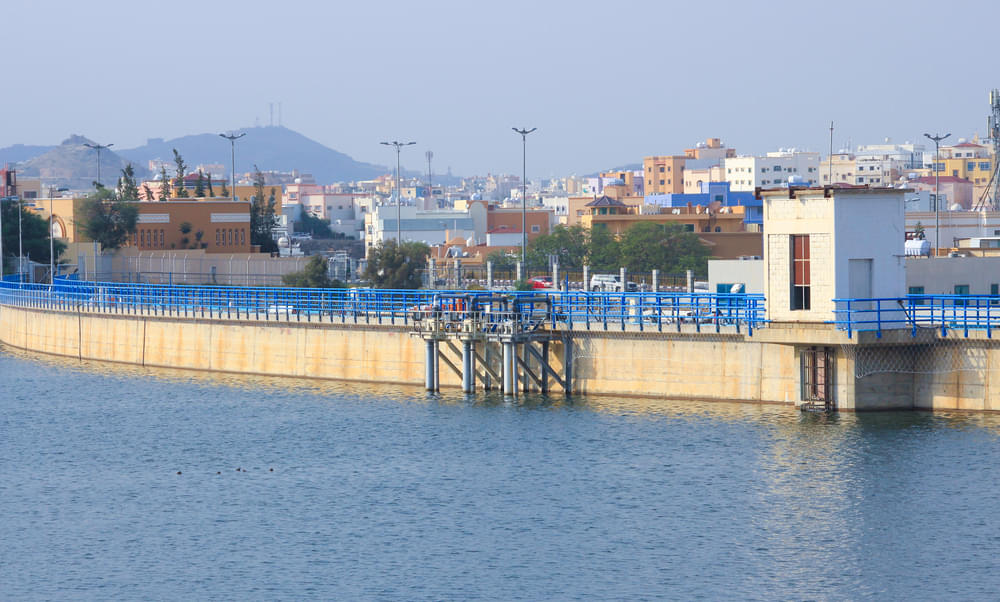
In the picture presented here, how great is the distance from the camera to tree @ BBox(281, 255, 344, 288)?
4043 inches

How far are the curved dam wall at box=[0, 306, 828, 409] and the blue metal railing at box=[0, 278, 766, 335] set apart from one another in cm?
53

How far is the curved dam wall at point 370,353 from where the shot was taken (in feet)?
178

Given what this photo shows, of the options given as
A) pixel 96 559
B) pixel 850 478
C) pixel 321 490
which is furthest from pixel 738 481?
pixel 96 559

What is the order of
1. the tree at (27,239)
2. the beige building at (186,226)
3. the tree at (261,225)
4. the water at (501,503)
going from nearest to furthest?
1. the water at (501,503)
2. the tree at (27,239)
3. the beige building at (186,226)
4. the tree at (261,225)

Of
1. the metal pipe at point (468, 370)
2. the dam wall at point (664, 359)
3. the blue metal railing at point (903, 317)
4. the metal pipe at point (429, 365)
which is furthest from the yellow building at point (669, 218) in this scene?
the blue metal railing at point (903, 317)

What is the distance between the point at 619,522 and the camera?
131ft

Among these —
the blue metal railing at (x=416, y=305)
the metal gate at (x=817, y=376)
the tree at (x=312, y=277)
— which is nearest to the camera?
the metal gate at (x=817, y=376)

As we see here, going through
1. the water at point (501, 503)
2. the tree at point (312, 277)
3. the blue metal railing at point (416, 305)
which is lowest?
the water at point (501, 503)

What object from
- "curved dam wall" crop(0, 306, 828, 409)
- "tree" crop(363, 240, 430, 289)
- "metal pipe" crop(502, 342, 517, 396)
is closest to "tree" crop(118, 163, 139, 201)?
"tree" crop(363, 240, 430, 289)

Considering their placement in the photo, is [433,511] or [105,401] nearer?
[433,511]

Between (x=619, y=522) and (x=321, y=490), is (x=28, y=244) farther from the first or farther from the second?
(x=619, y=522)

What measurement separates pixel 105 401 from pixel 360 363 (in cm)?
1075

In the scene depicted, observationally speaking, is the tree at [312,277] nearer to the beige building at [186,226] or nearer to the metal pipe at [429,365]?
the beige building at [186,226]

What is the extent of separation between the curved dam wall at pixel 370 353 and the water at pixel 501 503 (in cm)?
105
